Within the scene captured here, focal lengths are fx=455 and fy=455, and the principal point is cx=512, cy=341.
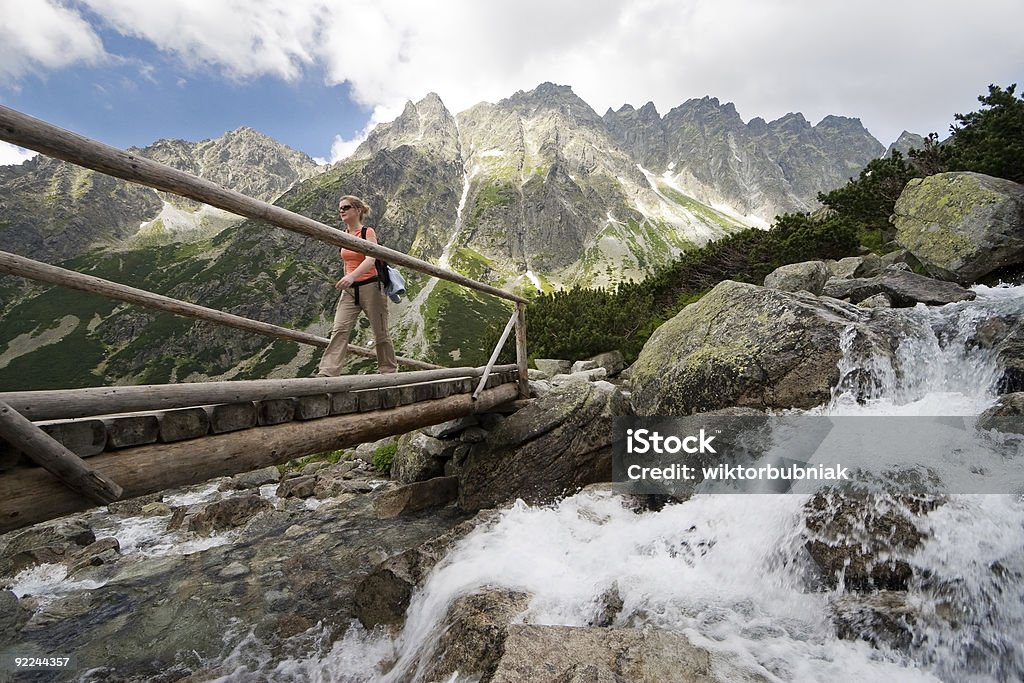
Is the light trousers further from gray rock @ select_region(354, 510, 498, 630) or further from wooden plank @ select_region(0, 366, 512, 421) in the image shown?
gray rock @ select_region(354, 510, 498, 630)

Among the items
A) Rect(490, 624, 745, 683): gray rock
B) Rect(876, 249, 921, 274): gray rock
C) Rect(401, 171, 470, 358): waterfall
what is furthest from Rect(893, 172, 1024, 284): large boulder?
Rect(401, 171, 470, 358): waterfall

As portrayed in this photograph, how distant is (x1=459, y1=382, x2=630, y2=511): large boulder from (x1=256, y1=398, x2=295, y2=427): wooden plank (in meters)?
5.52

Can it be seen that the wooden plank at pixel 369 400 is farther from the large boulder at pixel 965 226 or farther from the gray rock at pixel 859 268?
the large boulder at pixel 965 226

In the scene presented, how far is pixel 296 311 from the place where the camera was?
13425 cm

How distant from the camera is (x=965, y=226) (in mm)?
12180

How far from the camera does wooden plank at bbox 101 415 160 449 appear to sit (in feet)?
12.4

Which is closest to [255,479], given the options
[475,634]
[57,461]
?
[475,634]

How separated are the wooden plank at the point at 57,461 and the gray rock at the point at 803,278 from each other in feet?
51.4

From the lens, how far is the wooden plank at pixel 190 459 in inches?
127

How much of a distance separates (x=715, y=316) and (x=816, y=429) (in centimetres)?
324

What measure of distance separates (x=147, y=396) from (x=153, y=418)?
0.33 m

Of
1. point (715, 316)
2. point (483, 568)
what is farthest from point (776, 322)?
point (483, 568)

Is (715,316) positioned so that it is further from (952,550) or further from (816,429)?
(952,550)

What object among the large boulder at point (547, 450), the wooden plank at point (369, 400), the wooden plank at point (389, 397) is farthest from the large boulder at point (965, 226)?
the wooden plank at point (369, 400)
